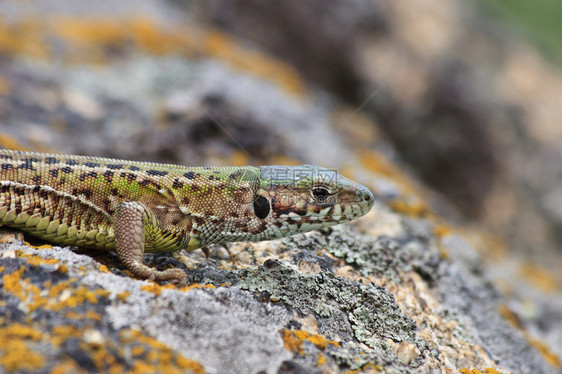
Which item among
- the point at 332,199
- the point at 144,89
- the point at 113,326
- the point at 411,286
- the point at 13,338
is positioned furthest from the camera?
the point at 144,89

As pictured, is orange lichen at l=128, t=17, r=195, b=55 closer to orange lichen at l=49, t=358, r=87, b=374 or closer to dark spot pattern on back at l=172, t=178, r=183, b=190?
dark spot pattern on back at l=172, t=178, r=183, b=190

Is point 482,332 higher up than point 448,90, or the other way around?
point 448,90

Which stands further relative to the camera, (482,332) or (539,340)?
(539,340)

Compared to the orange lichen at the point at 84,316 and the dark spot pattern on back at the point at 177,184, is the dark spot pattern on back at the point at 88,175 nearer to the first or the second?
the dark spot pattern on back at the point at 177,184

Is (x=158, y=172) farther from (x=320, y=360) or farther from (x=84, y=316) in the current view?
(x=320, y=360)

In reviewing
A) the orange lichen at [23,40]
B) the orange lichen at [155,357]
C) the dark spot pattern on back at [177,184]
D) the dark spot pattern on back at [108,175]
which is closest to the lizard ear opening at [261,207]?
the dark spot pattern on back at [177,184]

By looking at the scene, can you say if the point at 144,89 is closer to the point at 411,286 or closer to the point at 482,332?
the point at 411,286

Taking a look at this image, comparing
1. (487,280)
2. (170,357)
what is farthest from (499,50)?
(170,357)
